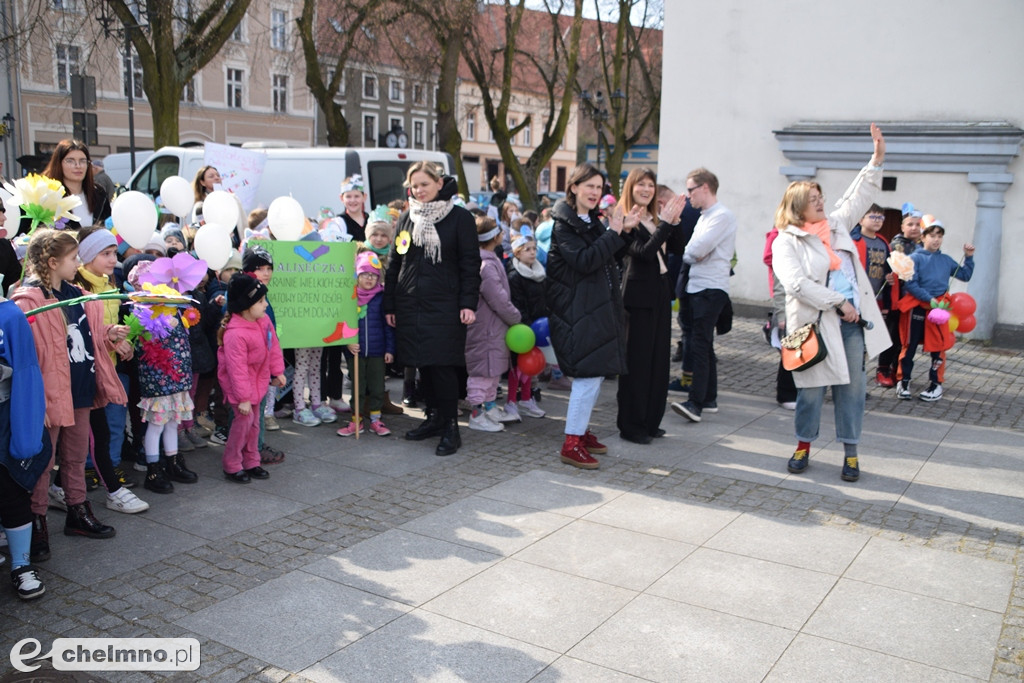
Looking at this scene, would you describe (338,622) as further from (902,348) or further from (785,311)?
(902,348)

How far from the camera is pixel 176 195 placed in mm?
7301

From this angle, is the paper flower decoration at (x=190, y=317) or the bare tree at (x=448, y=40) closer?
the paper flower decoration at (x=190, y=317)

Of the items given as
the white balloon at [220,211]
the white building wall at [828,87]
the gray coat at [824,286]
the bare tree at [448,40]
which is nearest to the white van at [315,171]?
the white building wall at [828,87]

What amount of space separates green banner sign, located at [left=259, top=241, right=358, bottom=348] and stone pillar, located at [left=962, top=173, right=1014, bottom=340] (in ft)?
31.8

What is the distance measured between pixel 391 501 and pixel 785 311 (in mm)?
3042

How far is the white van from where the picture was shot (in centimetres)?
1345

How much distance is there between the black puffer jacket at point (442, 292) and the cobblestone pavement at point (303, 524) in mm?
770

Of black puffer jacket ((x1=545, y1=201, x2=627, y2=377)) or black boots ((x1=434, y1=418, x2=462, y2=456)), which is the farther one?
black boots ((x1=434, y1=418, x2=462, y2=456))

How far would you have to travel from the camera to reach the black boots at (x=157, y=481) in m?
5.65

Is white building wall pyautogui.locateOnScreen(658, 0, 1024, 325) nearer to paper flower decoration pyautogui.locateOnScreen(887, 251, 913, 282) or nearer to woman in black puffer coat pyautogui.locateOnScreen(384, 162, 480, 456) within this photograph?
paper flower decoration pyautogui.locateOnScreen(887, 251, 913, 282)

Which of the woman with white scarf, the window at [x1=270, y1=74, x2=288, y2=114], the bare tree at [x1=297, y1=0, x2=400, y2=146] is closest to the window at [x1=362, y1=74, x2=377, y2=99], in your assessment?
the window at [x1=270, y1=74, x2=288, y2=114]

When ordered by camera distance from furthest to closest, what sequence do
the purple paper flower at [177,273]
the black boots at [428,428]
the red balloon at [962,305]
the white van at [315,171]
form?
the white van at [315,171] < the red balloon at [962,305] < the black boots at [428,428] < the purple paper flower at [177,273]

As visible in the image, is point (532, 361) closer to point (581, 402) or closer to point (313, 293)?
point (581, 402)

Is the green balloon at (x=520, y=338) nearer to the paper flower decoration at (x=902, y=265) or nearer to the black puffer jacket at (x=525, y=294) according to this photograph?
the black puffer jacket at (x=525, y=294)
